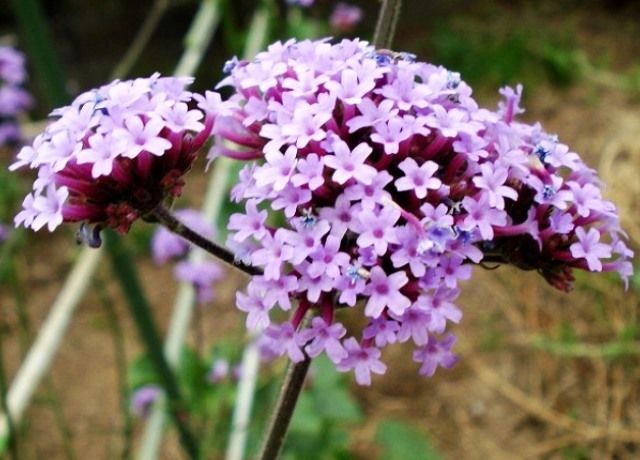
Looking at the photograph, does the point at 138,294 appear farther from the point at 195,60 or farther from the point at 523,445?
the point at 523,445

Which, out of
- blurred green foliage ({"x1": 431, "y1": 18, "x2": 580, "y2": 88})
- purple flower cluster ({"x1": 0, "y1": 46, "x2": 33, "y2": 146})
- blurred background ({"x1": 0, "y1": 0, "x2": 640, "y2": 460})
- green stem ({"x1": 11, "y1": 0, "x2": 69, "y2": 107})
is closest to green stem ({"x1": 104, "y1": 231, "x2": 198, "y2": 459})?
blurred background ({"x1": 0, "y1": 0, "x2": 640, "y2": 460})

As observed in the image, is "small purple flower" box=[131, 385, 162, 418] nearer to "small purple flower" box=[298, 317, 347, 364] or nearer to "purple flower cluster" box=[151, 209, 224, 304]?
"purple flower cluster" box=[151, 209, 224, 304]

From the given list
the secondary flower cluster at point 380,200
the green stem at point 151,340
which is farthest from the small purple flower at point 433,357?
the green stem at point 151,340

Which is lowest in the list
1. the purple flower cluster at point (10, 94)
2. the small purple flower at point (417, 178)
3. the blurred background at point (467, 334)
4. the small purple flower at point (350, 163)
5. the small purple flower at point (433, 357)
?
the blurred background at point (467, 334)

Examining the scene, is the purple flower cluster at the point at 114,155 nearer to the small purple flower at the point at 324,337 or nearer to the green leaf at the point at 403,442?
the small purple flower at the point at 324,337

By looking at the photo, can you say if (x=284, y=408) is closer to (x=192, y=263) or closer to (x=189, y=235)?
(x=189, y=235)

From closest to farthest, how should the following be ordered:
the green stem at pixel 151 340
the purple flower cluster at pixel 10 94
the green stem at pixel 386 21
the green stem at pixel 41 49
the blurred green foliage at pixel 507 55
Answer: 1. the green stem at pixel 386 21
2. the green stem at pixel 41 49
3. the green stem at pixel 151 340
4. the purple flower cluster at pixel 10 94
5. the blurred green foliage at pixel 507 55

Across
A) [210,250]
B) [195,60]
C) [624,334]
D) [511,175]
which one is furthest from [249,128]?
[624,334]
